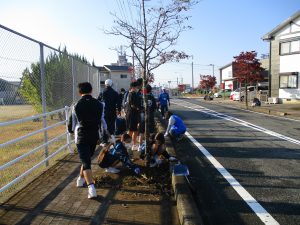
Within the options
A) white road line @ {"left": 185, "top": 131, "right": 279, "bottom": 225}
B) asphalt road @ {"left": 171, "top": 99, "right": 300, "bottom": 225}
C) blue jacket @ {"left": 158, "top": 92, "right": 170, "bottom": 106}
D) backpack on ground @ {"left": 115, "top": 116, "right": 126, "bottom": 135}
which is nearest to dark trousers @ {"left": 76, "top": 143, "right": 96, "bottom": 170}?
asphalt road @ {"left": 171, "top": 99, "right": 300, "bottom": 225}

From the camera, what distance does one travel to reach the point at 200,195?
5539mm

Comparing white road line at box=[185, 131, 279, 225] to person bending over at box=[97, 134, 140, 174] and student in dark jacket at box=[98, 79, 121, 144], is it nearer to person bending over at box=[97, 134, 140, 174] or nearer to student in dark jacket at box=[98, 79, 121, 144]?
person bending over at box=[97, 134, 140, 174]

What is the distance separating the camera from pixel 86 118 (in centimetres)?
532

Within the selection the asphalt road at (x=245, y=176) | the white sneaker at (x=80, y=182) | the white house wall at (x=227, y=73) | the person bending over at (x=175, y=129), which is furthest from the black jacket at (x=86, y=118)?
the white house wall at (x=227, y=73)

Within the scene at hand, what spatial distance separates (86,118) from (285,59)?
2757cm

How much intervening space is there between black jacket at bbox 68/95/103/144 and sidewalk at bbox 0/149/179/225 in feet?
2.83

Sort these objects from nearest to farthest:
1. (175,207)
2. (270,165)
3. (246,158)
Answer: (175,207) → (270,165) → (246,158)

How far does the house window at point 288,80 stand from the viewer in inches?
1131

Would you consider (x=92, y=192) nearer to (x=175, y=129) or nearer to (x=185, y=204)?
(x=185, y=204)

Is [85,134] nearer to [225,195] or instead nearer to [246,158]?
[225,195]

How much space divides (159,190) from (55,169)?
95.0 inches

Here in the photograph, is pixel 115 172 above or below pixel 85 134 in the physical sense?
below

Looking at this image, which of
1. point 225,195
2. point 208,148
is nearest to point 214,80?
point 208,148

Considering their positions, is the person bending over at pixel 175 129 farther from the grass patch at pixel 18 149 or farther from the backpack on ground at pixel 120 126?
the grass patch at pixel 18 149
